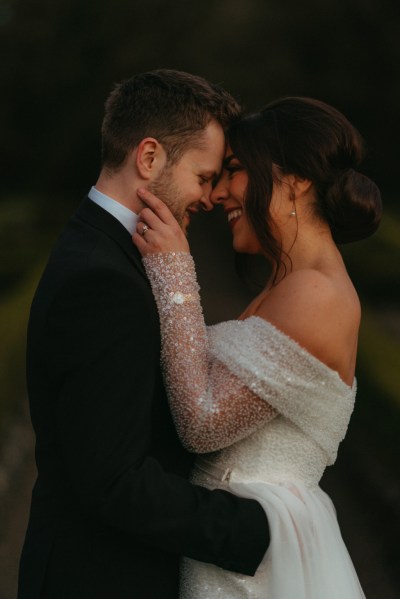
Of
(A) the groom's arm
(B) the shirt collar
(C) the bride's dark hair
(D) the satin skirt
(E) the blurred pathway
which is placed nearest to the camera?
(A) the groom's arm

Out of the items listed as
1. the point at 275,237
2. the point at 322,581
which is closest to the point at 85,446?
the point at 322,581

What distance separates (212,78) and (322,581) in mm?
2490

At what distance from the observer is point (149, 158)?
1833mm

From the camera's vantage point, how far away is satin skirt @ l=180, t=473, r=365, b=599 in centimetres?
169

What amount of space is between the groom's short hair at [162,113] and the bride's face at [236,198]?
118mm

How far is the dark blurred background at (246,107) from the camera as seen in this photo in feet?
12.0

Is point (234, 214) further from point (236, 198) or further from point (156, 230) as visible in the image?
point (156, 230)

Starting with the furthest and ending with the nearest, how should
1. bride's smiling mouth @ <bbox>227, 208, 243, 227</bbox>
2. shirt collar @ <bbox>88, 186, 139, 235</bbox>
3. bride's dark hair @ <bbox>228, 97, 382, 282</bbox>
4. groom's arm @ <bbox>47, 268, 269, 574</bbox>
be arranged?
bride's smiling mouth @ <bbox>227, 208, 243, 227</bbox> < bride's dark hair @ <bbox>228, 97, 382, 282</bbox> < shirt collar @ <bbox>88, 186, 139, 235</bbox> < groom's arm @ <bbox>47, 268, 269, 574</bbox>

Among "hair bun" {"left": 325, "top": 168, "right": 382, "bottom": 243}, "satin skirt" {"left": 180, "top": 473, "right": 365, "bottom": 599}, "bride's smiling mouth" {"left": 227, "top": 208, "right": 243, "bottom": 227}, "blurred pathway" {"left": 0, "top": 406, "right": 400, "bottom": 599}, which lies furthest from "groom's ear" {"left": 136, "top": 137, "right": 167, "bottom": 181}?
→ "blurred pathway" {"left": 0, "top": 406, "right": 400, "bottom": 599}

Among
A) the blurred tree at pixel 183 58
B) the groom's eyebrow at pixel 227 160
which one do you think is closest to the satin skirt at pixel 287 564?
the groom's eyebrow at pixel 227 160

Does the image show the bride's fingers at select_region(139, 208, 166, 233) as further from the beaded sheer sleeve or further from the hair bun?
the hair bun

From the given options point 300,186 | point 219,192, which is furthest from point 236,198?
point 300,186

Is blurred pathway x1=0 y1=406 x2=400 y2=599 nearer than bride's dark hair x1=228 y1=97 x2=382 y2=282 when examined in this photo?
No

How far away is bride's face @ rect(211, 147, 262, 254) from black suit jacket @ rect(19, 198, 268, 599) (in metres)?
0.36
